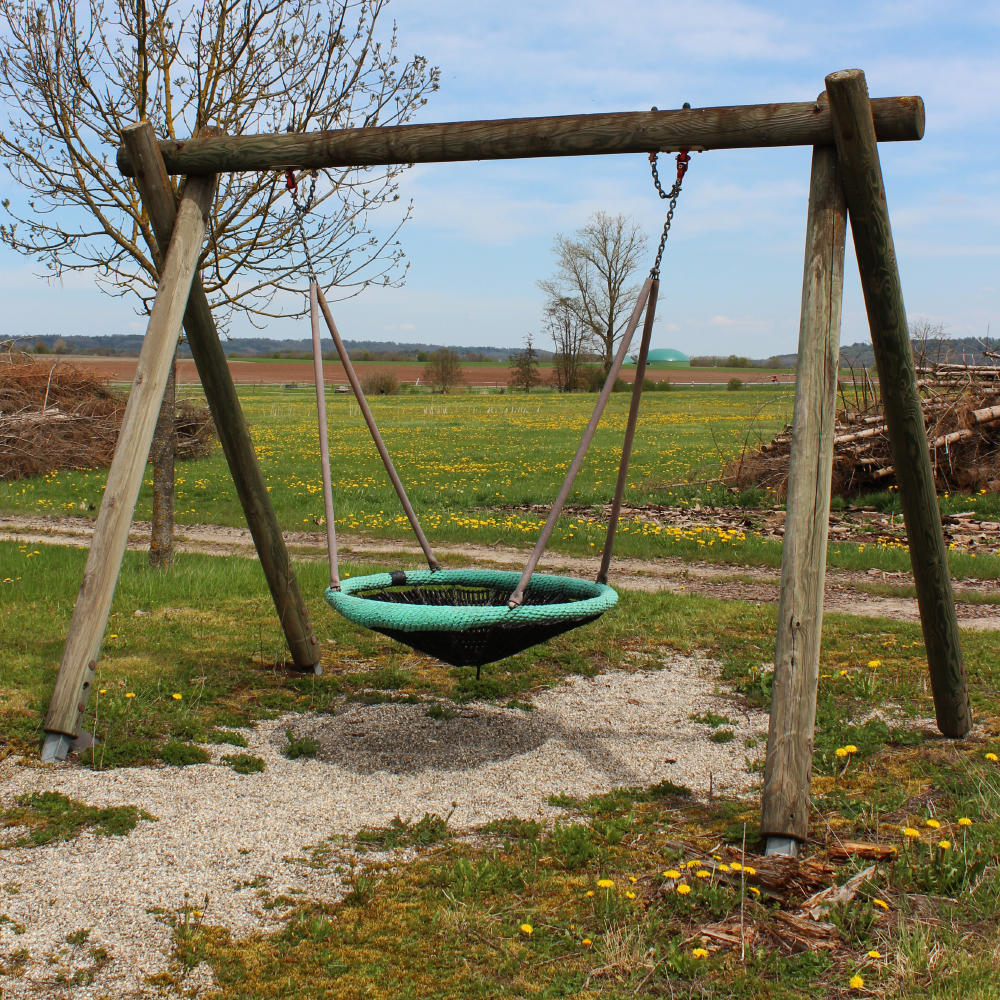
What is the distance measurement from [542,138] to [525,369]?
4825 centimetres

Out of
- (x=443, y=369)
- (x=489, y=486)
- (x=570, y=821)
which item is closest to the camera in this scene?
(x=570, y=821)

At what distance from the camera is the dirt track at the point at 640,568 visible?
24.0 feet

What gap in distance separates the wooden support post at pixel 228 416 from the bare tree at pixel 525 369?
154ft

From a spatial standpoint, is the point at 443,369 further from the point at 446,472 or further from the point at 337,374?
the point at 446,472

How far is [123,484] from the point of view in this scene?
4016mm

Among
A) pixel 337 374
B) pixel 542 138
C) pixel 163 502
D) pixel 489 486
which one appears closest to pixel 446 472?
pixel 489 486

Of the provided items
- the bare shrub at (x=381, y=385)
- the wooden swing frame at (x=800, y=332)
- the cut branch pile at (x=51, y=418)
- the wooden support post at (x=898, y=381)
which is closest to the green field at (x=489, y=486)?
the cut branch pile at (x=51, y=418)

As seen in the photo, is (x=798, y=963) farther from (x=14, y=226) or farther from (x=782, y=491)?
(x=782, y=491)

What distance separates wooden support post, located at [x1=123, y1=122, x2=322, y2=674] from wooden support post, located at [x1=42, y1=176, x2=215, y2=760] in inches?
6.1

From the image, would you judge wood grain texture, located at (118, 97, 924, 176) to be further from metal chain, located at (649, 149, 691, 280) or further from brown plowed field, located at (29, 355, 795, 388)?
brown plowed field, located at (29, 355, 795, 388)

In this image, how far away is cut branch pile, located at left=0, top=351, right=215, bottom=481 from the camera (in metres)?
16.4

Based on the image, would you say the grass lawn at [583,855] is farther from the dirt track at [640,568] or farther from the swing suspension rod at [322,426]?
the dirt track at [640,568]

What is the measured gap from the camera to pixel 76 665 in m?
3.93

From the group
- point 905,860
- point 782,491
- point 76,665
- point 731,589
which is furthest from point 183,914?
point 782,491
